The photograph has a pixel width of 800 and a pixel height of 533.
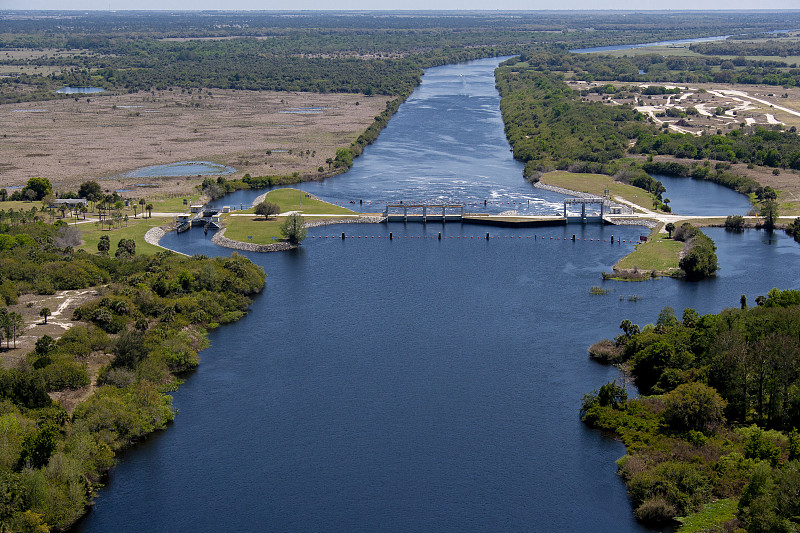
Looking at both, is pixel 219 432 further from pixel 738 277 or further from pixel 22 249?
pixel 738 277

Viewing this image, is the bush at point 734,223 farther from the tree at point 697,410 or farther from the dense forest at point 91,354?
the dense forest at point 91,354

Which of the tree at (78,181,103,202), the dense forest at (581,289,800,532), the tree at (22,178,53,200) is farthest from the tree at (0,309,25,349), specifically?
the tree at (22,178,53,200)

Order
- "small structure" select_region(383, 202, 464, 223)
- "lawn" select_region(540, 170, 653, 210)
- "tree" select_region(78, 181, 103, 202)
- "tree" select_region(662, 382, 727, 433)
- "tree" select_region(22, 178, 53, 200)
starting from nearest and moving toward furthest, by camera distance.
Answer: "tree" select_region(662, 382, 727, 433) < "small structure" select_region(383, 202, 464, 223) < "tree" select_region(78, 181, 103, 202) < "tree" select_region(22, 178, 53, 200) < "lawn" select_region(540, 170, 653, 210)

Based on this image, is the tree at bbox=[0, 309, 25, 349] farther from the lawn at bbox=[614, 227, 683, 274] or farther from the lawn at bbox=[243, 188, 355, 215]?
the lawn at bbox=[614, 227, 683, 274]

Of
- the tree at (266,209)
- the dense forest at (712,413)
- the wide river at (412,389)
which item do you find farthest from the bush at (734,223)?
the tree at (266,209)

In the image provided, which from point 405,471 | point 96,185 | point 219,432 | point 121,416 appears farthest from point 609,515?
point 96,185

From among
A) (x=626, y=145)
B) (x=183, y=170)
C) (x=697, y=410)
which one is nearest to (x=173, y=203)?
(x=183, y=170)
